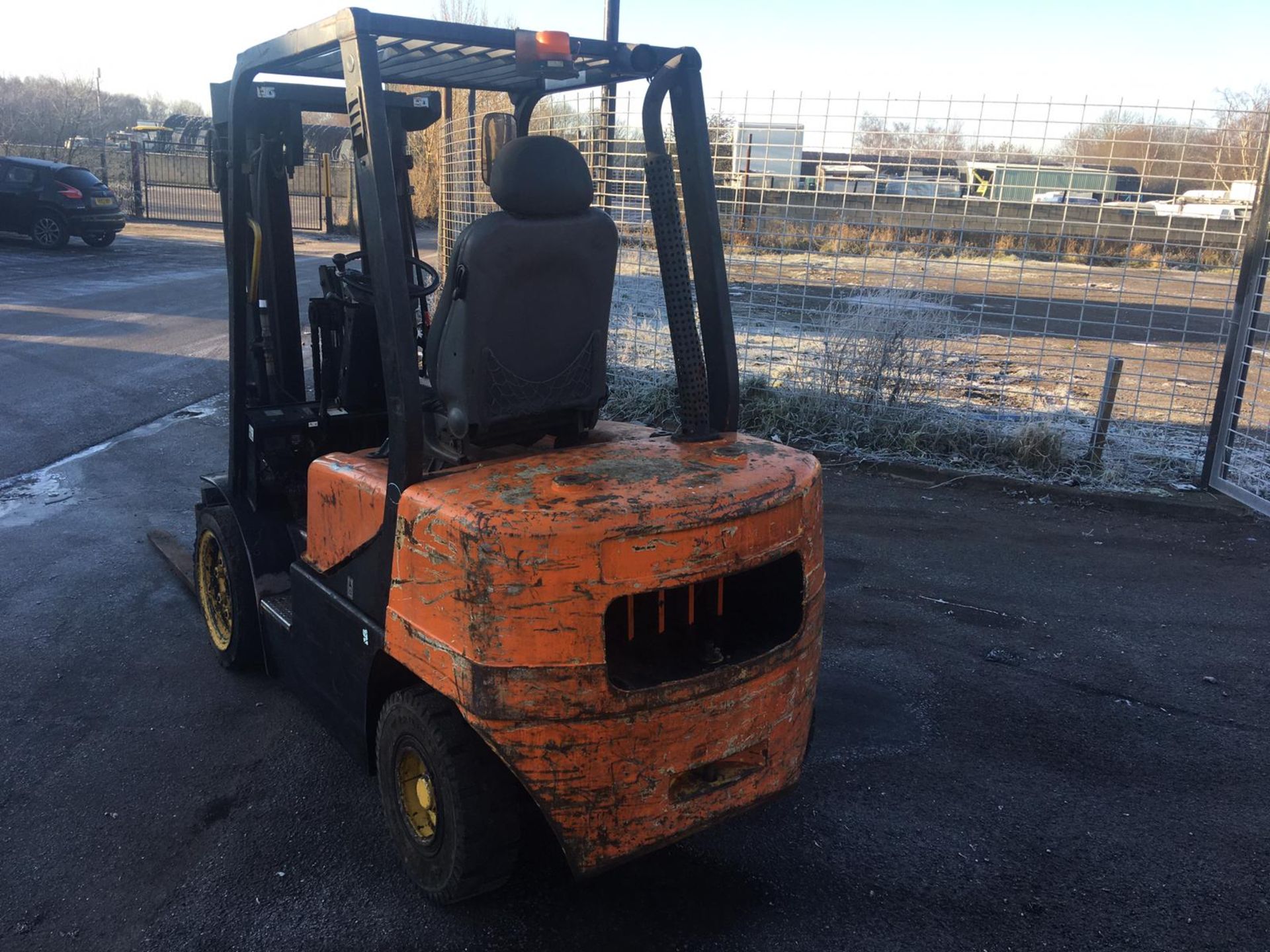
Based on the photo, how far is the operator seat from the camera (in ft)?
9.62

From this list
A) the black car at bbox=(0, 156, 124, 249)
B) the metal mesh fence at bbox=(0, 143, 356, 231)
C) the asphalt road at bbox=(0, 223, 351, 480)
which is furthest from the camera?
the metal mesh fence at bbox=(0, 143, 356, 231)

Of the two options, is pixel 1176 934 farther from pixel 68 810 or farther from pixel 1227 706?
pixel 68 810

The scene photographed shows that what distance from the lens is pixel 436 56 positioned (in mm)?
3453

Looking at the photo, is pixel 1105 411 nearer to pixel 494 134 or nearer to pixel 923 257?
pixel 923 257

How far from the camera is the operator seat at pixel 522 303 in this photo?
9.62 feet

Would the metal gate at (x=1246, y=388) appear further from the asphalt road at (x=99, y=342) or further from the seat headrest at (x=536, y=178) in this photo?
the asphalt road at (x=99, y=342)

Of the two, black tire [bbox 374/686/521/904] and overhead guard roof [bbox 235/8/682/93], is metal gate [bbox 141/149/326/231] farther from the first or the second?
black tire [bbox 374/686/521/904]

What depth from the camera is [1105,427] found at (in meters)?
8.11

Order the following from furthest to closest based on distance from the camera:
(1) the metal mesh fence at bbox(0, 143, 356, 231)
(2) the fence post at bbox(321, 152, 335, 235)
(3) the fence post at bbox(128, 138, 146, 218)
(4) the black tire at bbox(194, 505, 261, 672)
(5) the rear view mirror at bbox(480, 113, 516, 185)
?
(1) the metal mesh fence at bbox(0, 143, 356, 231)
(2) the fence post at bbox(321, 152, 335, 235)
(3) the fence post at bbox(128, 138, 146, 218)
(4) the black tire at bbox(194, 505, 261, 672)
(5) the rear view mirror at bbox(480, 113, 516, 185)

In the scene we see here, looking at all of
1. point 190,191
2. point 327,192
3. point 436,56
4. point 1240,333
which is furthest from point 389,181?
point 190,191

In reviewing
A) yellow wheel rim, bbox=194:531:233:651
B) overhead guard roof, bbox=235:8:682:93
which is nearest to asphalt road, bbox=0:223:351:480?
yellow wheel rim, bbox=194:531:233:651

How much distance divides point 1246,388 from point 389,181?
289 inches

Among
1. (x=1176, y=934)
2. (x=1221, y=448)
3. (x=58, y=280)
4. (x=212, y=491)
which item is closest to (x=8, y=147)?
(x=58, y=280)

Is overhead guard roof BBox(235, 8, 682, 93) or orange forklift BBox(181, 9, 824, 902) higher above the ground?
overhead guard roof BBox(235, 8, 682, 93)
